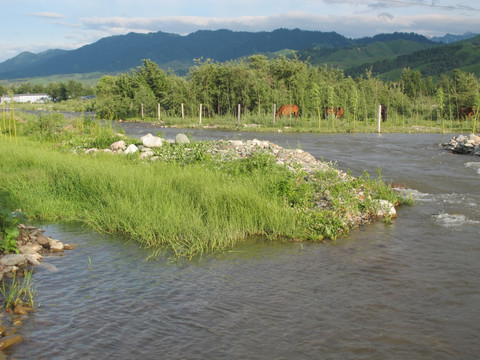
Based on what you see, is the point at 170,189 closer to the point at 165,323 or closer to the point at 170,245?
the point at 170,245

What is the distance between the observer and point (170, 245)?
7469mm

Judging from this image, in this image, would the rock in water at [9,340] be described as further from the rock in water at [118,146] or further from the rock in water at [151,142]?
the rock in water at [118,146]

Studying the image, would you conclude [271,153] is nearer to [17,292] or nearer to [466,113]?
[17,292]

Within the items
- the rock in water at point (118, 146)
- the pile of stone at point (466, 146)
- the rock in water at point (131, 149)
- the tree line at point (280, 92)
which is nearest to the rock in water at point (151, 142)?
the rock in water at point (131, 149)

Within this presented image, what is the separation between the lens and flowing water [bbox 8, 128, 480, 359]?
4605 mm

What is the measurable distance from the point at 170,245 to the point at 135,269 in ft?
3.35

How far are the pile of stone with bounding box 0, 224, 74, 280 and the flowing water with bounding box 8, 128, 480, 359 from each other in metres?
0.31

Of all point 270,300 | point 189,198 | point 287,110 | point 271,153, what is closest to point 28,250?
point 189,198

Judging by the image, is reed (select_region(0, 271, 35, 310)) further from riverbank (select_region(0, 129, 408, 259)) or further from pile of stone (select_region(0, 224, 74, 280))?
riverbank (select_region(0, 129, 408, 259))

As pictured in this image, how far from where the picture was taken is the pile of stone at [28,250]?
21.1ft

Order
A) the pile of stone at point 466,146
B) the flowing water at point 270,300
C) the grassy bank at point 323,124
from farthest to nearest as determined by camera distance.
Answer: the grassy bank at point 323,124, the pile of stone at point 466,146, the flowing water at point 270,300

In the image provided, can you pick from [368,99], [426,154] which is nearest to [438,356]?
[426,154]

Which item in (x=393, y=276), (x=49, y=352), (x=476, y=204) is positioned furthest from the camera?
(x=476, y=204)

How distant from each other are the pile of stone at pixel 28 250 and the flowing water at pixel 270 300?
31 cm
